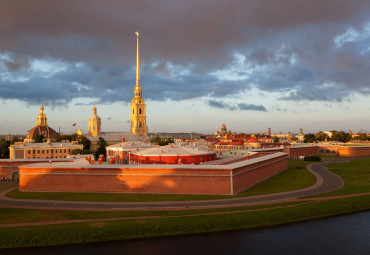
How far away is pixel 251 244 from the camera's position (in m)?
23.9

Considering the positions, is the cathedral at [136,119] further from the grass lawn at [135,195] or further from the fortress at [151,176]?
the grass lawn at [135,195]

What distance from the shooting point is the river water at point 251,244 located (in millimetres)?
22688

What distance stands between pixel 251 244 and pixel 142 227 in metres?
7.90

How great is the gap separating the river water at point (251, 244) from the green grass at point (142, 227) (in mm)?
447

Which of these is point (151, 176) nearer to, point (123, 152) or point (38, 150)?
point (123, 152)

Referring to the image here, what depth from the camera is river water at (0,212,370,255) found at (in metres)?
22.7

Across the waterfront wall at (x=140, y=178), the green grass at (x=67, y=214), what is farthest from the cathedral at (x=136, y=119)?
the green grass at (x=67, y=214)

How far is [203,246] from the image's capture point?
77.3ft

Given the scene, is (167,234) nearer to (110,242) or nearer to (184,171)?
(110,242)

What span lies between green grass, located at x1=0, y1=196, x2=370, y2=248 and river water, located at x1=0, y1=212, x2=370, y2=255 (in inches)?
17.6

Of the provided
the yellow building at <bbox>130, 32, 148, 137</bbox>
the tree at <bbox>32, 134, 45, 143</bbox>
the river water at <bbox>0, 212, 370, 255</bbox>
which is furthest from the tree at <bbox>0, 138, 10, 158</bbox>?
the river water at <bbox>0, 212, 370, 255</bbox>

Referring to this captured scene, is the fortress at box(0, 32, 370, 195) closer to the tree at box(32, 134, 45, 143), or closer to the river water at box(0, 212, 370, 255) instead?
the river water at box(0, 212, 370, 255)

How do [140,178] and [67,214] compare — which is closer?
[67,214]

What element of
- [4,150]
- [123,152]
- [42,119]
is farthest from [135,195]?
[42,119]
